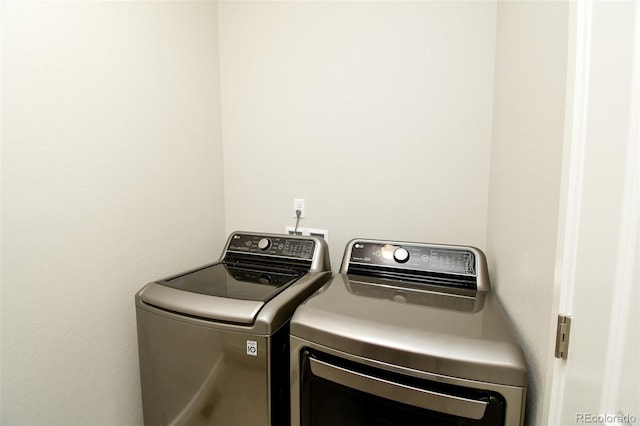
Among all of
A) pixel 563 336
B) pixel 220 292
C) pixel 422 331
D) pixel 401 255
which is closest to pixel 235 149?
pixel 220 292

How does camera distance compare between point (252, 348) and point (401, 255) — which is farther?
point (401, 255)

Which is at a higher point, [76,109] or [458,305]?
[76,109]

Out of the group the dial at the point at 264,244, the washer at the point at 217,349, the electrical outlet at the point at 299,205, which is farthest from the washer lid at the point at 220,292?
the electrical outlet at the point at 299,205

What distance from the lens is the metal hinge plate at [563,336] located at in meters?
0.53

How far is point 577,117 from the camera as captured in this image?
1.66 ft

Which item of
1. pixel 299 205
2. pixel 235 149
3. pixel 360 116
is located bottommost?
pixel 299 205

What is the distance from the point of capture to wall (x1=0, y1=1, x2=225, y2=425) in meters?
0.80

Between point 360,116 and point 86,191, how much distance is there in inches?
45.1

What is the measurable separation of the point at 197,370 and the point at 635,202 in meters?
1.10

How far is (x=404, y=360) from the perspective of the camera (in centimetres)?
66

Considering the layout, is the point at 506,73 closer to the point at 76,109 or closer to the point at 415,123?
the point at 415,123

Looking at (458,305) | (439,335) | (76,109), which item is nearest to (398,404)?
(439,335)

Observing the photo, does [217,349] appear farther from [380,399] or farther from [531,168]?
[531,168]

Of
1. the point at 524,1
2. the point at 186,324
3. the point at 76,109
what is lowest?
the point at 186,324
